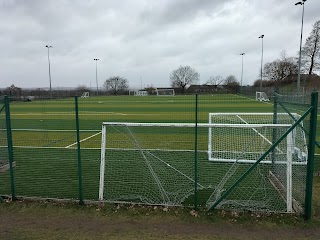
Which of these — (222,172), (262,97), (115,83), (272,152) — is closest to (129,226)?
(222,172)

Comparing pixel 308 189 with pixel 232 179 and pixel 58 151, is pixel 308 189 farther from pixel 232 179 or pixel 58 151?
pixel 58 151

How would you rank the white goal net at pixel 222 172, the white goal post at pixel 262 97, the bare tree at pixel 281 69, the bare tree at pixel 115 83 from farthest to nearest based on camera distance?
the bare tree at pixel 115 83 < the bare tree at pixel 281 69 < the white goal post at pixel 262 97 < the white goal net at pixel 222 172

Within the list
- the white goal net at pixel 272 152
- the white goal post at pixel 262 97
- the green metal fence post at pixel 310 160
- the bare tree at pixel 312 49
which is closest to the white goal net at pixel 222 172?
the white goal net at pixel 272 152

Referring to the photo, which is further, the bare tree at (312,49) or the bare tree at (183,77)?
the bare tree at (183,77)

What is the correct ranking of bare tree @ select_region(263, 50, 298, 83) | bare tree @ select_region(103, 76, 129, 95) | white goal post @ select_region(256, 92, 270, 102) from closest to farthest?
white goal post @ select_region(256, 92, 270, 102) < bare tree @ select_region(263, 50, 298, 83) < bare tree @ select_region(103, 76, 129, 95)

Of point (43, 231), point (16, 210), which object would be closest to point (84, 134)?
point (16, 210)

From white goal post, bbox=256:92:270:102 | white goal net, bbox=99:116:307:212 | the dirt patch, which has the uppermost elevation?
white goal post, bbox=256:92:270:102

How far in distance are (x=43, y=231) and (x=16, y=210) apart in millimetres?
1233

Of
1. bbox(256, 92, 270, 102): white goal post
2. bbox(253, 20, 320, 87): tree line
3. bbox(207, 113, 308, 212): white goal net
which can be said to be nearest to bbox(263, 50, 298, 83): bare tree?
bbox(253, 20, 320, 87): tree line

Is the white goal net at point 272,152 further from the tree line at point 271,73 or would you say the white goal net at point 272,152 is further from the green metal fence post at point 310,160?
the tree line at point 271,73

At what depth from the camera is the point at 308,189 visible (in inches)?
207

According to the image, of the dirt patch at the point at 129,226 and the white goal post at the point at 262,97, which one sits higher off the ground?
the white goal post at the point at 262,97

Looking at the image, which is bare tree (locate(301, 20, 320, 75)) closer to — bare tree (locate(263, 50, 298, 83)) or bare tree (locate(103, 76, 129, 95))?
bare tree (locate(263, 50, 298, 83))

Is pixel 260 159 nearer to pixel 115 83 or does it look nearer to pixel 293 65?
pixel 293 65
